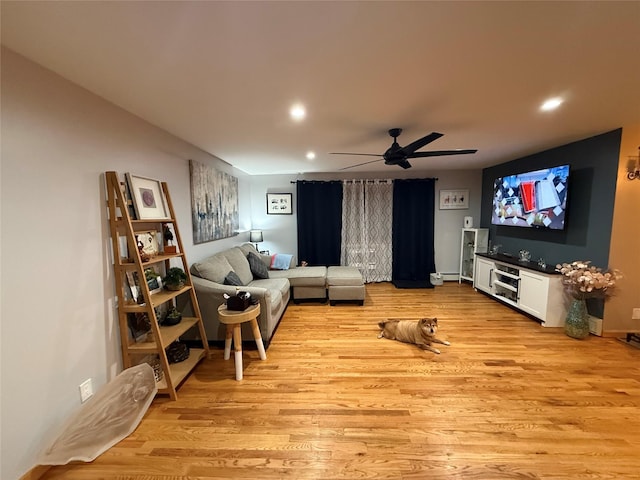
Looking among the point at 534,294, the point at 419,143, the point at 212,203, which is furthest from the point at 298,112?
the point at 534,294

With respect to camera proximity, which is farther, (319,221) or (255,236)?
(319,221)

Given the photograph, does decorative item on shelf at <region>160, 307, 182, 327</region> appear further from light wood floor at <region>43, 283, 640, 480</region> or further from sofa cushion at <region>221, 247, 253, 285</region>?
sofa cushion at <region>221, 247, 253, 285</region>

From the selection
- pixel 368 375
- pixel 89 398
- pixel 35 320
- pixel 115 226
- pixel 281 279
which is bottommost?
pixel 368 375

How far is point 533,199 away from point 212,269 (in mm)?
4502

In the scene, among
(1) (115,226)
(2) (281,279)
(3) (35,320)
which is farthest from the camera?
(2) (281,279)

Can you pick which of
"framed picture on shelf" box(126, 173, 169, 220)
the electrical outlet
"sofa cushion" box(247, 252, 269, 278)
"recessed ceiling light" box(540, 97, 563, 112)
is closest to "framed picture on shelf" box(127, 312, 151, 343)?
the electrical outlet

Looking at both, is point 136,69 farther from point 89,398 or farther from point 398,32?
point 89,398

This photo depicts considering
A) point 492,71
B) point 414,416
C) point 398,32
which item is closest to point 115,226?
point 398,32

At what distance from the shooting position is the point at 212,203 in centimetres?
371

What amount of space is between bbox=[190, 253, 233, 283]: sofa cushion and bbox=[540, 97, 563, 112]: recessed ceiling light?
3.56 m

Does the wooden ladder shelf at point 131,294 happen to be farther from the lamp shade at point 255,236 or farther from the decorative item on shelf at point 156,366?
the lamp shade at point 255,236

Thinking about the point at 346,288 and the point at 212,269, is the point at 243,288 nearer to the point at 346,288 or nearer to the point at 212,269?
the point at 212,269

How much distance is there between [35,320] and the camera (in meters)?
1.50

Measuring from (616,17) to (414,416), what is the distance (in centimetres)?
249
